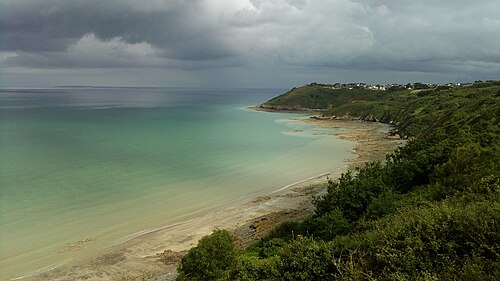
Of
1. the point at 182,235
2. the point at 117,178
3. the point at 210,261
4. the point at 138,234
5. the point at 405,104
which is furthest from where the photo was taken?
the point at 405,104

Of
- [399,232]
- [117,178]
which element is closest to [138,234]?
[117,178]

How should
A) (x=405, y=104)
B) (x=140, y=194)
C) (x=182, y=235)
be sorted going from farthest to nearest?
(x=405, y=104)
(x=140, y=194)
(x=182, y=235)

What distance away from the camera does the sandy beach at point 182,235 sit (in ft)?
65.2

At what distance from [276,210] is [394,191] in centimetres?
1087

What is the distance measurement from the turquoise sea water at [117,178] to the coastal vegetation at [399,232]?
10.9 meters

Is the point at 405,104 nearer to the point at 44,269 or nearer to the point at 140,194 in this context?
the point at 140,194

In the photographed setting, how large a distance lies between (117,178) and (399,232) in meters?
33.8

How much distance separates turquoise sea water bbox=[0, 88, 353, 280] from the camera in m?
24.6

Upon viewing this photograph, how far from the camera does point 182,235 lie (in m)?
25.2

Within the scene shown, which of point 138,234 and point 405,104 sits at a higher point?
point 405,104

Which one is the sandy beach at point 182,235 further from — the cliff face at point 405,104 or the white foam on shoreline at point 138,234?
the cliff face at point 405,104

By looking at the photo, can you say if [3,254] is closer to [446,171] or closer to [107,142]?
[446,171]

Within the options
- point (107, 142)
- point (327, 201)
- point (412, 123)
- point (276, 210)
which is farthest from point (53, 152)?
point (412, 123)

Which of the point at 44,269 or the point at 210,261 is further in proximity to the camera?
the point at 44,269
